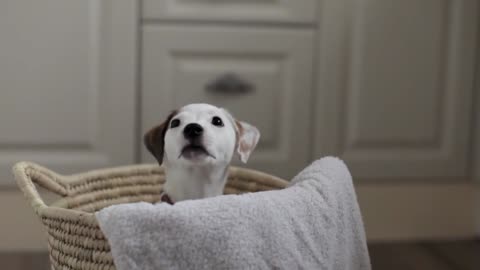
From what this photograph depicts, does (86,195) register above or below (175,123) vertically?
below

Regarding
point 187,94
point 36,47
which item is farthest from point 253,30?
point 36,47

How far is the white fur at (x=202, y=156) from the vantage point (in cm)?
108

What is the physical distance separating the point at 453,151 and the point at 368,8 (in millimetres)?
387

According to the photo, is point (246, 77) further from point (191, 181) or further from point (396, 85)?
point (191, 181)

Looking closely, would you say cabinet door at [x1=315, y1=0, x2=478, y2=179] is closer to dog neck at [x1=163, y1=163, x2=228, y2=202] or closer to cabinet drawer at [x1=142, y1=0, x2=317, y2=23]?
cabinet drawer at [x1=142, y1=0, x2=317, y2=23]

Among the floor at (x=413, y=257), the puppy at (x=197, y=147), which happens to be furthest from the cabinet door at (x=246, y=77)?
the puppy at (x=197, y=147)

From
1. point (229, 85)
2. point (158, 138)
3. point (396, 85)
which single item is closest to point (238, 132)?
point (158, 138)

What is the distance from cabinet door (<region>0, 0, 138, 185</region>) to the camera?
1.61 metres

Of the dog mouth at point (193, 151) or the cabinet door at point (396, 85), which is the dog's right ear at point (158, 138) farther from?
the cabinet door at point (396, 85)

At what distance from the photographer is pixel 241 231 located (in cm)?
90

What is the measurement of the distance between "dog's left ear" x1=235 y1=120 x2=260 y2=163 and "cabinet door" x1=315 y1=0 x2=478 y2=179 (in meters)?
0.59

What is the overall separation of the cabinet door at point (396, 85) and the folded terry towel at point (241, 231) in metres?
0.68

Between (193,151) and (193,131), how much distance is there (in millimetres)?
31

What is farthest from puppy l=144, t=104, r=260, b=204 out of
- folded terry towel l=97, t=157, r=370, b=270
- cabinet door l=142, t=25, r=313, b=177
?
cabinet door l=142, t=25, r=313, b=177
